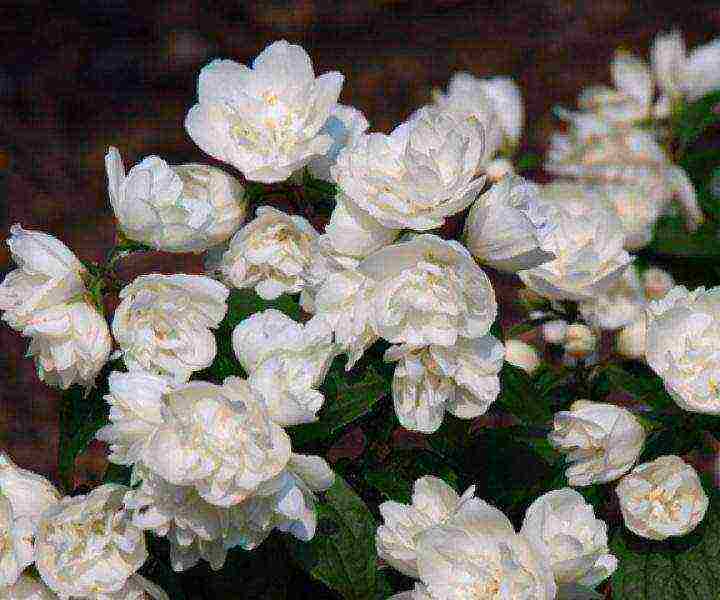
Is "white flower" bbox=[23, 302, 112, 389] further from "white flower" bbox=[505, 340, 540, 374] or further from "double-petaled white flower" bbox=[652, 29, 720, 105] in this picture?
"double-petaled white flower" bbox=[652, 29, 720, 105]

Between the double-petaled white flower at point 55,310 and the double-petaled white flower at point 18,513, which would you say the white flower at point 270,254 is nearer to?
the double-petaled white flower at point 55,310

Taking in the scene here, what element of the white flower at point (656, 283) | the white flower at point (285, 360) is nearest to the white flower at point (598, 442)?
the white flower at point (285, 360)

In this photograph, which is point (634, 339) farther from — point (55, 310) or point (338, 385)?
point (55, 310)

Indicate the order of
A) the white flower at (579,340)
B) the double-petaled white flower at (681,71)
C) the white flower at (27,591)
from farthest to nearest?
1. the double-petaled white flower at (681,71)
2. the white flower at (579,340)
3. the white flower at (27,591)

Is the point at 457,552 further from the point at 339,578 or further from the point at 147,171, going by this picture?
the point at 147,171

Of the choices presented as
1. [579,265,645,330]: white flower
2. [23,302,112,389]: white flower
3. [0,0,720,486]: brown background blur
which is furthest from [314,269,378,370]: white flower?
[0,0,720,486]: brown background blur

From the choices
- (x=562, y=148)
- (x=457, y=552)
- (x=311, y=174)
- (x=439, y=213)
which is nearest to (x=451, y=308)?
(x=439, y=213)
